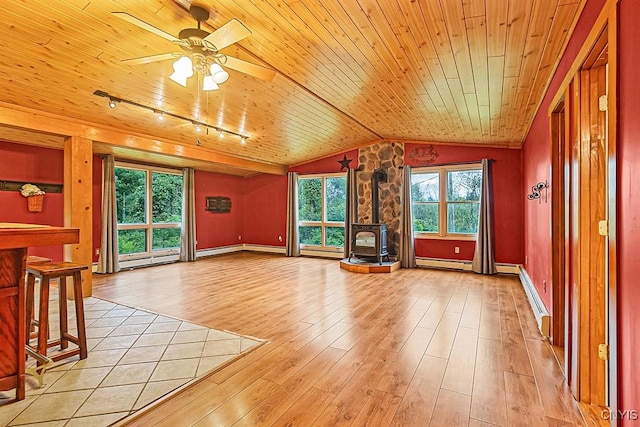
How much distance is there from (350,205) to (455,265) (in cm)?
250

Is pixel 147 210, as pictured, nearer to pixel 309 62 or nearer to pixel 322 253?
pixel 322 253

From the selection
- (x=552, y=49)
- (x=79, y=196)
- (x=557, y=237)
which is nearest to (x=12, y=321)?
(x=79, y=196)

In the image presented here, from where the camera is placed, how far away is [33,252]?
204 inches

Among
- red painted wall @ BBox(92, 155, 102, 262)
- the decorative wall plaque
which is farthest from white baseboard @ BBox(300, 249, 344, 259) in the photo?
red painted wall @ BBox(92, 155, 102, 262)

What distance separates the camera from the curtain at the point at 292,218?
8047 mm

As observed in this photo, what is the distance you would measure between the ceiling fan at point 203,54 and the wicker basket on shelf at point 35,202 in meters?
4.06

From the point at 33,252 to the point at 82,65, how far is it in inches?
148

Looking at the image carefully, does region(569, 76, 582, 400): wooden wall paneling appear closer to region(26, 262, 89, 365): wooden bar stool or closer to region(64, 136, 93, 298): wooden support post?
region(26, 262, 89, 365): wooden bar stool

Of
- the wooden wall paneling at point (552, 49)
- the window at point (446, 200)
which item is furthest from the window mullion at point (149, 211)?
the wooden wall paneling at point (552, 49)

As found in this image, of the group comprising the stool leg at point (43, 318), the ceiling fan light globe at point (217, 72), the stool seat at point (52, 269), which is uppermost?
the ceiling fan light globe at point (217, 72)

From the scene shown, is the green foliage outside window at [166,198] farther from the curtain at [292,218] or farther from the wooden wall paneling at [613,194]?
the wooden wall paneling at [613,194]

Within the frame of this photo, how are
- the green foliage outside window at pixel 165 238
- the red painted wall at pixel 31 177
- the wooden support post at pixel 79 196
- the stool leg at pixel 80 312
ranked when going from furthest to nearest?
the green foliage outside window at pixel 165 238, the red painted wall at pixel 31 177, the wooden support post at pixel 79 196, the stool leg at pixel 80 312

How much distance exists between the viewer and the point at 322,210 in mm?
7961

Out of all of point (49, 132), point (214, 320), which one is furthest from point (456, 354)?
point (49, 132)
